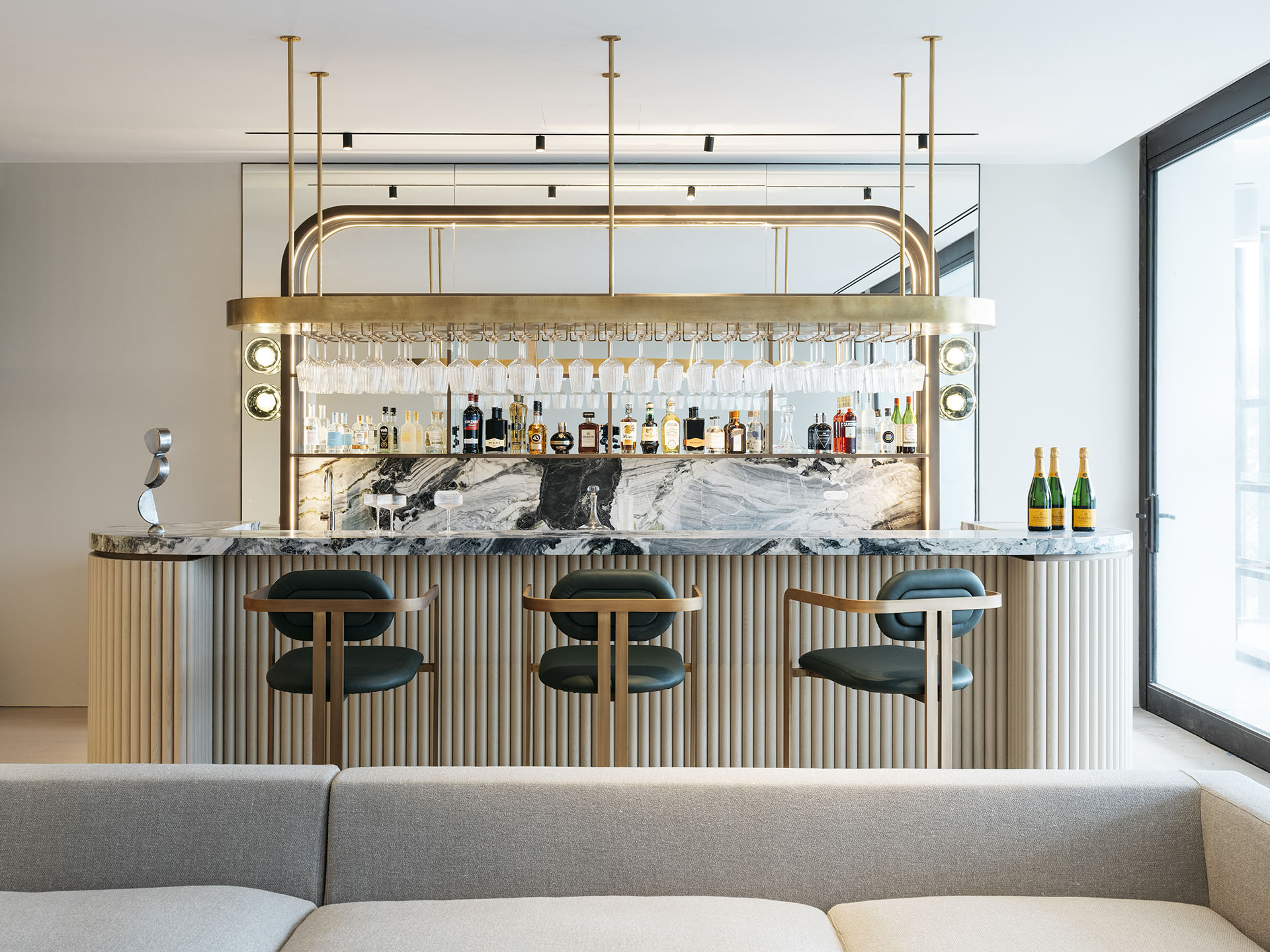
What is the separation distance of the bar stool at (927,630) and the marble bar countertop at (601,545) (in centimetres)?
51

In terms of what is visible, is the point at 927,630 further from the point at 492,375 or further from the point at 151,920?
the point at 151,920

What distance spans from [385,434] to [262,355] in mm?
791

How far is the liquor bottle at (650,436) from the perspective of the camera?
529 cm

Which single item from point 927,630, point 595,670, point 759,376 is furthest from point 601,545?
point 927,630

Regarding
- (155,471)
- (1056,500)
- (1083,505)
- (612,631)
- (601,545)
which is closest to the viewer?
(612,631)

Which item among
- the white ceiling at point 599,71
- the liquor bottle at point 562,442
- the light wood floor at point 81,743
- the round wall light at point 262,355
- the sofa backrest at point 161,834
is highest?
the white ceiling at point 599,71

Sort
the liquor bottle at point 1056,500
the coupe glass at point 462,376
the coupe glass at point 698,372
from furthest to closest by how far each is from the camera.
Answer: the coupe glass at point 698,372
the coupe glass at point 462,376
the liquor bottle at point 1056,500

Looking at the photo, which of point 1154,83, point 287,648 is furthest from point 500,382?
point 1154,83

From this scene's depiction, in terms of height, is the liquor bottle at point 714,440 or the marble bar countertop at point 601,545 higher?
the liquor bottle at point 714,440

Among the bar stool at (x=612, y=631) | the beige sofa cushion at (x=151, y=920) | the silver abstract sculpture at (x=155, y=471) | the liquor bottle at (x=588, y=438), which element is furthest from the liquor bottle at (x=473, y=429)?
the beige sofa cushion at (x=151, y=920)

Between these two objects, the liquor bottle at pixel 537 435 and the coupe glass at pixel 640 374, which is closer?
the coupe glass at pixel 640 374

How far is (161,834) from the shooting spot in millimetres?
1746

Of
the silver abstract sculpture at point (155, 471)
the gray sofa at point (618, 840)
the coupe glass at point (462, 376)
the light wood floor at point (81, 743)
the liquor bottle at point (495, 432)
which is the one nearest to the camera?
the gray sofa at point (618, 840)

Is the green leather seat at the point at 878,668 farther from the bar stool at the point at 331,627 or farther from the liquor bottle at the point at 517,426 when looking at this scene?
the liquor bottle at the point at 517,426
